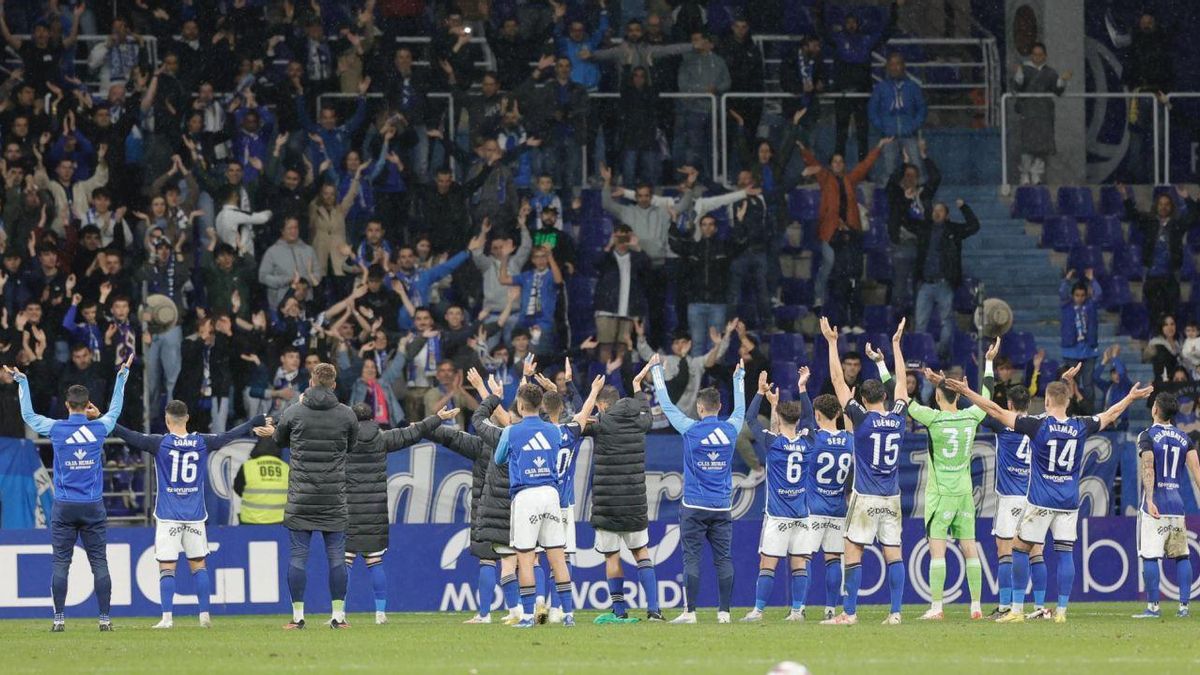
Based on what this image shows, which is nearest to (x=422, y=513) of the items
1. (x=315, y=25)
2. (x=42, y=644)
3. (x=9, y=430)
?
(x=9, y=430)

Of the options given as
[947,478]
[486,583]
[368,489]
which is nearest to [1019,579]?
[947,478]

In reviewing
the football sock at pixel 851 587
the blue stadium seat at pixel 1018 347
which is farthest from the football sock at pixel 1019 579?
the blue stadium seat at pixel 1018 347

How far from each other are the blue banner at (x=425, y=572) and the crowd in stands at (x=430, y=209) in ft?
5.85

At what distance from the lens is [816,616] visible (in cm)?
1988

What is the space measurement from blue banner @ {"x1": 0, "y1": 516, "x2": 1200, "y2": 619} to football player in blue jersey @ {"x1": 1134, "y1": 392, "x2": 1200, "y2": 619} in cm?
309

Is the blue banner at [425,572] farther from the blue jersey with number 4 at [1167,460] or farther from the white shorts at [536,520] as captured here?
the white shorts at [536,520]

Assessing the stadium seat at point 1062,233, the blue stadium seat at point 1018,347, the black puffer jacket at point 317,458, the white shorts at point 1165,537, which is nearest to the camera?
the black puffer jacket at point 317,458

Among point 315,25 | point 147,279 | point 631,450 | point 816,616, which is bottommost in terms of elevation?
point 816,616

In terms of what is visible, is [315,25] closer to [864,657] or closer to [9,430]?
[9,430]

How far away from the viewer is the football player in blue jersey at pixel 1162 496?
18.9 meters

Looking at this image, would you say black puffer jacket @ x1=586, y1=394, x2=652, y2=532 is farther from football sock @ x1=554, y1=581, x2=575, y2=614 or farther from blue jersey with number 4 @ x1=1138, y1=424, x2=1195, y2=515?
blue jersey with number 4 @ x1=1138, y1=424, x2=1195, y2=515

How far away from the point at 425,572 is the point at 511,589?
3088mm

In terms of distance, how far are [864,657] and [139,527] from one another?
32.3 ft

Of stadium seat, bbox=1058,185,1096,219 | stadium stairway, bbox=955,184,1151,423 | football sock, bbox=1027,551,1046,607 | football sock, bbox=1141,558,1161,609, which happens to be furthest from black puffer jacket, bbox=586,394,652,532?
stadium seat, bbox=1058,185,1096,219
